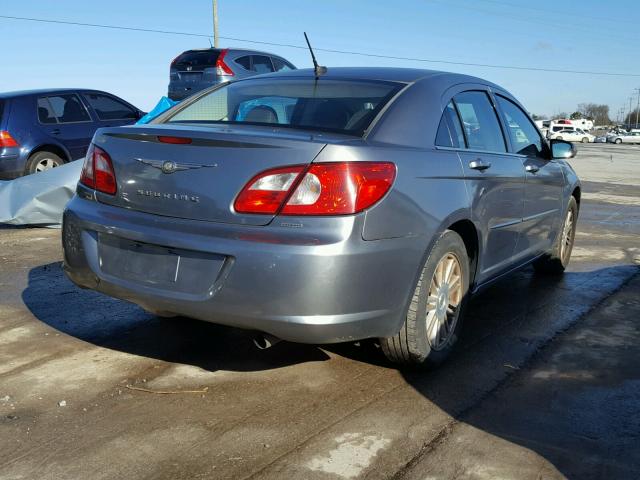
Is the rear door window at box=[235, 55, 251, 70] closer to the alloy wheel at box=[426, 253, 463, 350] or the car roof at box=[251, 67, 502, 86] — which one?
the car roof at box=[251, 67, 502, 86]

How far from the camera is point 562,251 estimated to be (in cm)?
599

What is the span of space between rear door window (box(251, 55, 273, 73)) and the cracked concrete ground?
9.31 meters

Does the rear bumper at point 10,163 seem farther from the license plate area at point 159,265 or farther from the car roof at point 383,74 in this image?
the license plate area at point 159,265

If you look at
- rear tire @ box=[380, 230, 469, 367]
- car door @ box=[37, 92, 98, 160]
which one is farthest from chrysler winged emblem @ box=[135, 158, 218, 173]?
car door @ box=[37, 92, 98, 160]

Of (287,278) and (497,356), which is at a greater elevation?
(287,278)

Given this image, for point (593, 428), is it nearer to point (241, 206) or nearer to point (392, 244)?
point (392, 244)

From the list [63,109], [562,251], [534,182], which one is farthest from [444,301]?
[63,109]

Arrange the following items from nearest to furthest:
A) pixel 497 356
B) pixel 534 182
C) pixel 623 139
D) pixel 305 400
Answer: pixel 305 400 → pixel 497 356 → pixel 534 182 → pixel 623 139

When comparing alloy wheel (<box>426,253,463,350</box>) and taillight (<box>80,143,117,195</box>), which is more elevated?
taillight (<box>80,143,117,195</box>)

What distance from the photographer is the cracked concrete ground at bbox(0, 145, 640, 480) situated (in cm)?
272

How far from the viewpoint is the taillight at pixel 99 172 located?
343 centimetres

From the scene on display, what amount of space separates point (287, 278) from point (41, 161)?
24.2 feet

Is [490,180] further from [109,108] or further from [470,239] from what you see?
[109,108]

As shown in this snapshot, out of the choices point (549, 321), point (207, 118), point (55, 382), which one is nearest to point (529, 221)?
point (549, 321)
